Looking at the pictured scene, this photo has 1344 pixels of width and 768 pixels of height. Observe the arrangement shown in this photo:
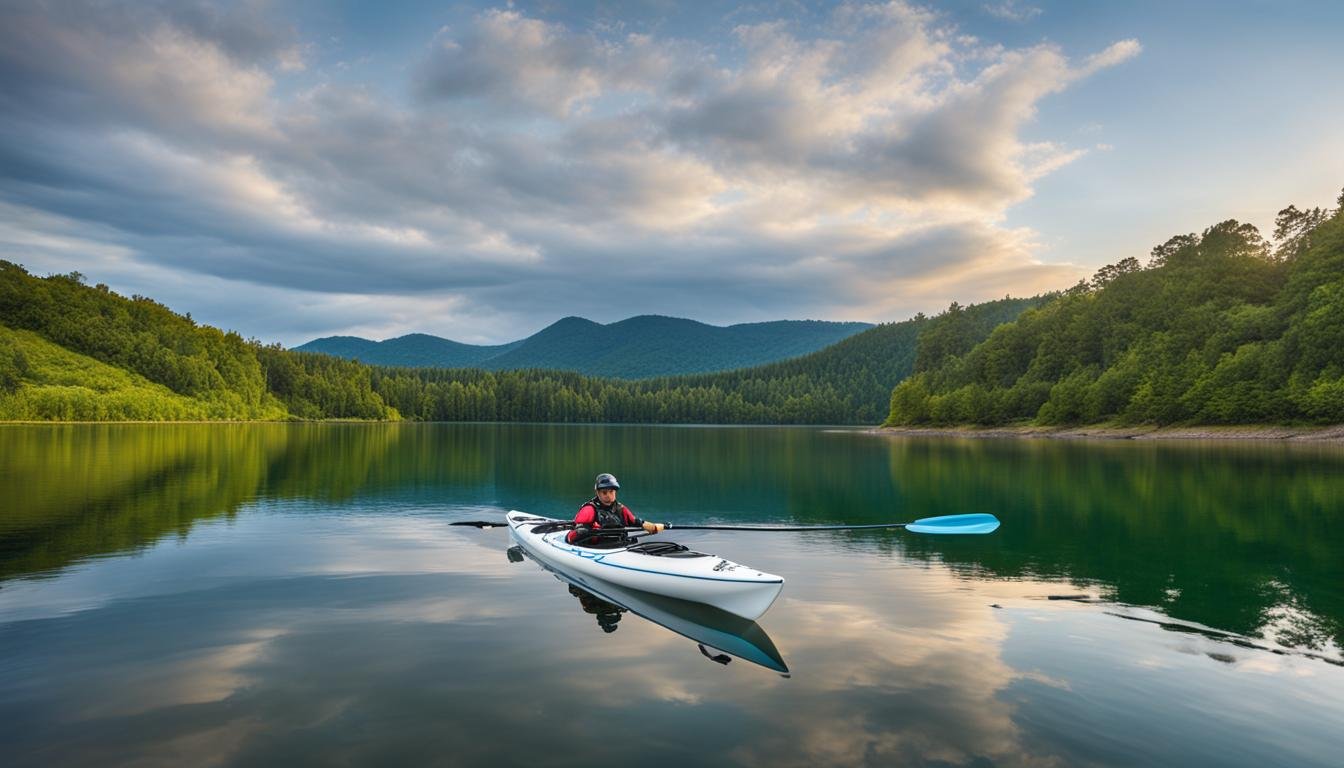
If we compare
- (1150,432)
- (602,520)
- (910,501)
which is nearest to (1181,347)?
(1150,432)

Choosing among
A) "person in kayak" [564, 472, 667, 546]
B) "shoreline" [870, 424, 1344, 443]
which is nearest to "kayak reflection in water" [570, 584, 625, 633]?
"person in kayak" [564, 472, 667, 546]

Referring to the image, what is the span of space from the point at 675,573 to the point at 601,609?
201cm

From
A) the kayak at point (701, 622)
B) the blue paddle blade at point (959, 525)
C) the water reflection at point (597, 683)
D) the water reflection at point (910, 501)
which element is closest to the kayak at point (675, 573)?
the kayak at point (701, 622)

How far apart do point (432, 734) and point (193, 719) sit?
3.21m

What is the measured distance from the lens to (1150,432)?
102 m

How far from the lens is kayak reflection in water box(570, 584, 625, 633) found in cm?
1409

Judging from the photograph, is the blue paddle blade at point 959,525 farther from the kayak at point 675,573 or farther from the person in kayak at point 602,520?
the person in kayak at point 602,520

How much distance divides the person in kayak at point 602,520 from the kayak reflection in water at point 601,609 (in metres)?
1.28

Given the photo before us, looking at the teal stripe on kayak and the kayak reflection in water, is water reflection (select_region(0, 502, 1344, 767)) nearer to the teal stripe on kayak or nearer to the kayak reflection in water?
the kayak reflection in water

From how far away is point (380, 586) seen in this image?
17.3 m

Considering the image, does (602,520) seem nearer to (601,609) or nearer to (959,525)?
(601,609)

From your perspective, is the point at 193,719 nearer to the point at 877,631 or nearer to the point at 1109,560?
the point at 877,631

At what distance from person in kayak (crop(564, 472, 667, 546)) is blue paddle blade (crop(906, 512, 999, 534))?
24.0 feet

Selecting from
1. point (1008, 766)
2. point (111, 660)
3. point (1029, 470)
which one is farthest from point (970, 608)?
point (1029, 470)
